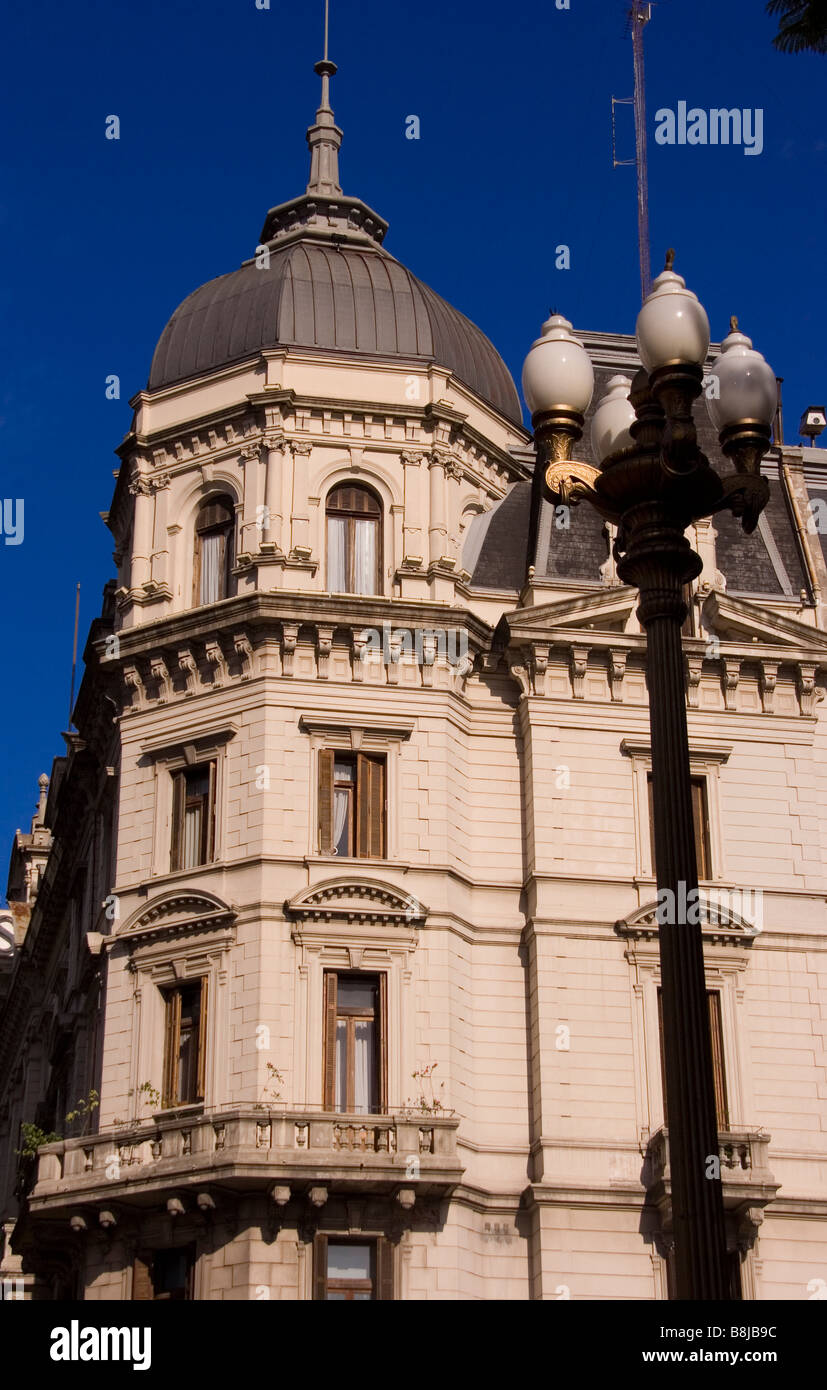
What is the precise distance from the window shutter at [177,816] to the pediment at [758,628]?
9.67 meters

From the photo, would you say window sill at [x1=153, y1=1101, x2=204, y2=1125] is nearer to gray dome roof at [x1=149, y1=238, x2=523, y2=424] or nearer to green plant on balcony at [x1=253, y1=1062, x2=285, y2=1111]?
green plant on balcony at [x1=253, y1=1062, x2=285, y2=1111]

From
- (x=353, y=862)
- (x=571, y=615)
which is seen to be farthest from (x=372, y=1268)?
(x=571, y=615)

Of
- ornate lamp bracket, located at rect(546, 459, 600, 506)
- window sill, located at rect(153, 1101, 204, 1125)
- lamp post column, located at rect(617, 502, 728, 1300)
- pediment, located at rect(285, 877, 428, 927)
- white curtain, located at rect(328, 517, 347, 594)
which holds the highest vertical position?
white curtain, located at rect(328, 517, 347, 594)

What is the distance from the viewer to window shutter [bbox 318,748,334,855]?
109ft

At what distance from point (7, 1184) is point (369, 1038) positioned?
64.2ft

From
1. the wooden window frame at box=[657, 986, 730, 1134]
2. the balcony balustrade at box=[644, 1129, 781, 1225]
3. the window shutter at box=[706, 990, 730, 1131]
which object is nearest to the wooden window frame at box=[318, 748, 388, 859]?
the wooden window frame at box=[657, 986, 730, 1134]

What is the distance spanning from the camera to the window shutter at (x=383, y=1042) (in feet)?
104

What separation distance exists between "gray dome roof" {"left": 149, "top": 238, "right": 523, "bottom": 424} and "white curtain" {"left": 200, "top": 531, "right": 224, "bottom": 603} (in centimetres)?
332

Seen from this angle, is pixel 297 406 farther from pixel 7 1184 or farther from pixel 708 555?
pixel 7 1184

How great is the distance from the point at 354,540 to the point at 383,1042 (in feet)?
29.8

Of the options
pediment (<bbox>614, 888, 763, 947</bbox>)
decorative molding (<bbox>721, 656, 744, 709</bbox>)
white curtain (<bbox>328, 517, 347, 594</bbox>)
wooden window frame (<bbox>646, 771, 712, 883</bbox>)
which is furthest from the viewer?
decorative molding (<bbox>721, 656, 744, 709</bbox>)

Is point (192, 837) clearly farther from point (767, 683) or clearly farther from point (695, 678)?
point (767, 683)

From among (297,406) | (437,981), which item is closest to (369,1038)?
(437,981)

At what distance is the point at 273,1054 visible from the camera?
31.4m
